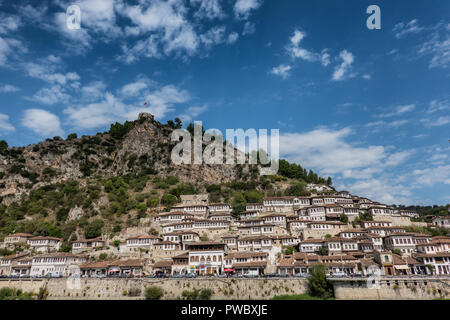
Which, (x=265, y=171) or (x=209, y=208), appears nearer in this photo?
(x=209, y=208)

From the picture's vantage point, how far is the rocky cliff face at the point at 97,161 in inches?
4016

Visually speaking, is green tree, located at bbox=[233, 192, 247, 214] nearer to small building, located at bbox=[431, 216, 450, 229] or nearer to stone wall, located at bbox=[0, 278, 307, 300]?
stone wall, located at bbox=[0, 278, 307, 300]

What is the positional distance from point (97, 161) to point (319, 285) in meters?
104

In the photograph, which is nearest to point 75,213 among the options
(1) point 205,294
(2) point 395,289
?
(1) point 205,294

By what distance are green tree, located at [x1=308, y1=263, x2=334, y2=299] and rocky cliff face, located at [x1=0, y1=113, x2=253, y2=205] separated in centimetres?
6468

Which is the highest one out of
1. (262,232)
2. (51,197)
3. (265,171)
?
(265,171)

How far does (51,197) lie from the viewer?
284ft

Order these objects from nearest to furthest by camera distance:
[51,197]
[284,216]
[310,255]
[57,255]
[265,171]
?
[310,255]
[57,255]
[284,216]
[51,197]
[265,171]

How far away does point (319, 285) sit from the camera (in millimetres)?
39281

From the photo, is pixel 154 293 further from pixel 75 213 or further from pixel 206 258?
pixel 75 213

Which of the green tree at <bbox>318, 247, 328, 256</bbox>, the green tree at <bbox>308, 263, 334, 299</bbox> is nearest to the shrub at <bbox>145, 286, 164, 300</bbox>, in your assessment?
the green tree at <bbox>308, 263, 334, 299</bbox>
